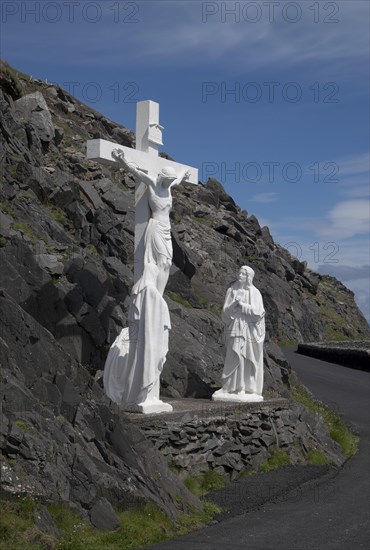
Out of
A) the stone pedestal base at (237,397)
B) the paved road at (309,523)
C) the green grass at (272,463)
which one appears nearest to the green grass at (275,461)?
the green grass at (272,463)

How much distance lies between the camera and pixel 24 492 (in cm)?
745

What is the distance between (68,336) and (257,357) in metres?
3.48

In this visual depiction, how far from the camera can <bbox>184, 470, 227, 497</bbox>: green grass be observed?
36.1 ft

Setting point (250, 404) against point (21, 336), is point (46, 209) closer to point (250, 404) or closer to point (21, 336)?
point (250, 404)

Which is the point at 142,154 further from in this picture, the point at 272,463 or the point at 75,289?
the point at 272,463

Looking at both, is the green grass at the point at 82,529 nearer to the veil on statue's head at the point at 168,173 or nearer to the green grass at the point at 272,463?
the green grass at the point at 272,463

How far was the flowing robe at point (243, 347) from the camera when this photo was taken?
14.2 metres

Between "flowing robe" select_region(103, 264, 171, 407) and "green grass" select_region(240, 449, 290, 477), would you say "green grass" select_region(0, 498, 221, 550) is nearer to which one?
"flowing robe" select_region(103, 264, 171, 407)

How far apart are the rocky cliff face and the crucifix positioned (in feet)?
2.87

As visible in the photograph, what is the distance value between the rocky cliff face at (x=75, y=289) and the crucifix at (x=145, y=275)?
0.88m

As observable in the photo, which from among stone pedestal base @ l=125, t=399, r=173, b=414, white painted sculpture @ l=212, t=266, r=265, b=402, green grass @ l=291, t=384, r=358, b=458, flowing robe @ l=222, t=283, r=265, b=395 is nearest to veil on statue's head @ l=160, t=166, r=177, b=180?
white painted sculpture @ l=212, t=266, r=265, b=402

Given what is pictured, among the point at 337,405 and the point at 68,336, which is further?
the point at 337,405

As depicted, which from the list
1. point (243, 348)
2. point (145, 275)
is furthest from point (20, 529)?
point (243, 348)

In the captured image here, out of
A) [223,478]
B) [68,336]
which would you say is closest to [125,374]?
[223,478]
